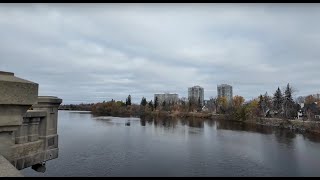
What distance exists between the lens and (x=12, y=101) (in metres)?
2.26

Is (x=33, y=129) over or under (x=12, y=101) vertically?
under

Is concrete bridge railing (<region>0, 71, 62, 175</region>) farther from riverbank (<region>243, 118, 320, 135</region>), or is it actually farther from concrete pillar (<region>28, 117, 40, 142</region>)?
riverbank (<region>243, 118, 320, 135</region>)

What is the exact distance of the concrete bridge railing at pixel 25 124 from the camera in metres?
2.27

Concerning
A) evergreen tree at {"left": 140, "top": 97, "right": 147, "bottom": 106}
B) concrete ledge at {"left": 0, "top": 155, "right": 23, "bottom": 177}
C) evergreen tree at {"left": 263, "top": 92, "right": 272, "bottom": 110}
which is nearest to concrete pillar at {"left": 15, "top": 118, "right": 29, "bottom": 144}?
concrete ledge at {"left": 0, "top": 155, "right": 23, "bottom": 177}

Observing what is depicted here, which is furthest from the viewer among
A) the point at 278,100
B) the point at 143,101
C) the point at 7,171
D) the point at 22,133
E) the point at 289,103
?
the point at 143,101

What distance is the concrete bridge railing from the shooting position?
227 cm

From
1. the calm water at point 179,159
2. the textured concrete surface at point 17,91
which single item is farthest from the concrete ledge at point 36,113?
the calm water at point 179,159

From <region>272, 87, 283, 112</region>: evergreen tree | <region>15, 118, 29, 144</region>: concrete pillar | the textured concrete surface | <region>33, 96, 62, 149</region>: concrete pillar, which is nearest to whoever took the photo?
the textured concrete surface

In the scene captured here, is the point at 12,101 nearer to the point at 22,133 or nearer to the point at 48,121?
the point at 22,133

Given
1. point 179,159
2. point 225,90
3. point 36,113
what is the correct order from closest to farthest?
point 36,113 → point 179,159 → point 225,90

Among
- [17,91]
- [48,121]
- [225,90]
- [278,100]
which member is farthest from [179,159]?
[225,90]

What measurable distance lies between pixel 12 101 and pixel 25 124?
3.56m

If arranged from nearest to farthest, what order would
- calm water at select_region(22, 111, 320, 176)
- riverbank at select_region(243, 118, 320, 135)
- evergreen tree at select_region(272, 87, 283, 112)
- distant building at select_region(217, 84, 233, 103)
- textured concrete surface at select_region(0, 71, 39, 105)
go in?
1. textured concrete surface at select_region(0, 71, 39, 105)
2. calm water at select_region(22, 111, 320, 176)
3. riverbank at select_region(243, 118, 320, 135)
4. evergreen tree at select_region(272, 87, 283, 112)
5. distant building at select_region(217, 84, 233, 103)

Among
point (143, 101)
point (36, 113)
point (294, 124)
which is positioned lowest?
point (294, 124)
